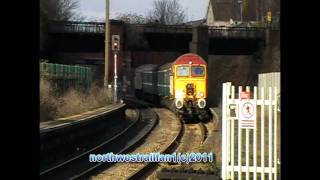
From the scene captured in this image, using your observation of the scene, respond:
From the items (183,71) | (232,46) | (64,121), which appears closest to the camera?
(64,121)

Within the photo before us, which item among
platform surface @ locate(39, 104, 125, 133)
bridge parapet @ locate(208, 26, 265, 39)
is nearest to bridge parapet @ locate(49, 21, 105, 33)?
bridge parapet @ locate(208, 26, 265, 39)

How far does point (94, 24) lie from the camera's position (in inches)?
1879

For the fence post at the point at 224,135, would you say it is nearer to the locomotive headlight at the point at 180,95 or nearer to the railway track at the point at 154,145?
the railway track at the point at 154,145

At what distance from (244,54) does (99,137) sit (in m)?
38.8

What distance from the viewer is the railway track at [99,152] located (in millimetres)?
10406

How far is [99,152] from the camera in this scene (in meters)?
13.8

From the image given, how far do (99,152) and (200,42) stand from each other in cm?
3693

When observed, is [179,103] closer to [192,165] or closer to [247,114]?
[192,165]

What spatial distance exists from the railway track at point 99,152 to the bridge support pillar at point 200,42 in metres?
26.6

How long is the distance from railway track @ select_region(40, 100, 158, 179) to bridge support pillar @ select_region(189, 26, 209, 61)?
26.6 m

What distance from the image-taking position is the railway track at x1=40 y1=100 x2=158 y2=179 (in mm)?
10406

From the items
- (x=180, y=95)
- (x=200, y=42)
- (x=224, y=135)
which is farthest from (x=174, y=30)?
(x=224, y=135)
